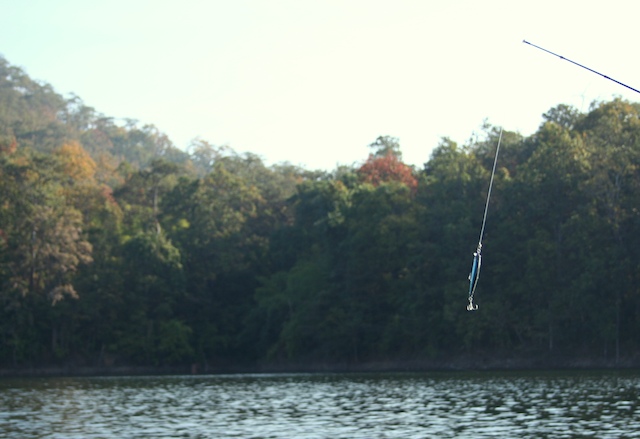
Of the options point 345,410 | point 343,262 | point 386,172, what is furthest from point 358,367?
point 345,410

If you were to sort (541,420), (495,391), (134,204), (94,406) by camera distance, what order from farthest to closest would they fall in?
(134,204), (495,391), (94,406), (541,420)

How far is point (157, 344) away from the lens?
80.6 meters

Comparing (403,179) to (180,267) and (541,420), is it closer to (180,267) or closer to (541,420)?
(180,267)

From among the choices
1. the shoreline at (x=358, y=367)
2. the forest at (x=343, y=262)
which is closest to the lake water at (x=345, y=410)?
the shoreline at (x=358, y=367)

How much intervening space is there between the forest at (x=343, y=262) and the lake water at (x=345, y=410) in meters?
16.6

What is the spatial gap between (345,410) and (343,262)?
4452cm

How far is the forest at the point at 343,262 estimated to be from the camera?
65.3 meters

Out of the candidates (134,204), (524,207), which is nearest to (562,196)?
(524,207)

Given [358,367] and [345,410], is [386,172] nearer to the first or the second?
[358,367]

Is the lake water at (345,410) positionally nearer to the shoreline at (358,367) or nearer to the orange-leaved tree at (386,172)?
the shoreline at (358,367)

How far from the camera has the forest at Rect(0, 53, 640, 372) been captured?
65312 mm

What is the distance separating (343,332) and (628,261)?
22529mm

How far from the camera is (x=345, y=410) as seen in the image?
33.7 meters

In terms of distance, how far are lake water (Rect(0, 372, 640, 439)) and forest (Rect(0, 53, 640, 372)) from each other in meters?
16.6
